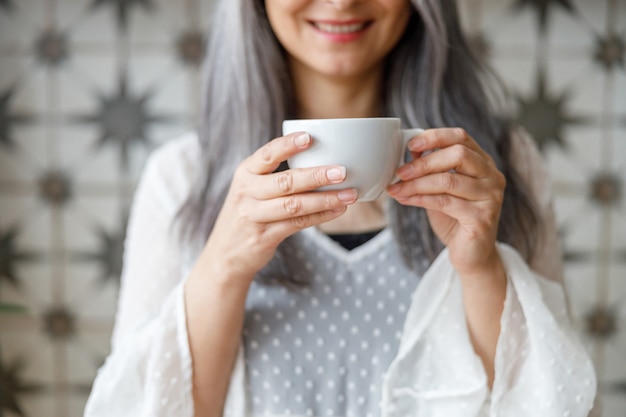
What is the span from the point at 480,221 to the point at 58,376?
1.45m

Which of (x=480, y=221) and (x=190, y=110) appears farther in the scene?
(x=190, y=110)

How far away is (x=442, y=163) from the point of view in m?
0.70

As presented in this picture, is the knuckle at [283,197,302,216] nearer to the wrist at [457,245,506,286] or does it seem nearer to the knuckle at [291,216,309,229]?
the knuckle at [291,216,309,229]

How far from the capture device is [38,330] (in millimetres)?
1782

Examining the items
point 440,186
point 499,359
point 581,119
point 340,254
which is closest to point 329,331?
point 340,254

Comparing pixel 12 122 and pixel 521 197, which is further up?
pixel 12 122

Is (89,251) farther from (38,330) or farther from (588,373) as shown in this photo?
(588,373)

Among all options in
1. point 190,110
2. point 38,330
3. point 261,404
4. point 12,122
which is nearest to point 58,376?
point 38,330

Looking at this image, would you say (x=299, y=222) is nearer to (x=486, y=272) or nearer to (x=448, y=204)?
(x=448, y=204)

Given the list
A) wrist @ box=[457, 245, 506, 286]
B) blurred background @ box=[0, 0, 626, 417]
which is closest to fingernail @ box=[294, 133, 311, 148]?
wrist @ box=[457, 245, 506, 286]

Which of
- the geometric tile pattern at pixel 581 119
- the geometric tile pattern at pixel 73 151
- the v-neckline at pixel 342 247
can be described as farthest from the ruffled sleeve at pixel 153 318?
the geometric tile pattern at pixel 581 119

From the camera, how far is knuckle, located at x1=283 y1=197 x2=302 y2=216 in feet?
2.21

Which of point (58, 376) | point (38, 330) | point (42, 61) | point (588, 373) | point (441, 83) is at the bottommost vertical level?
point (58, 376)

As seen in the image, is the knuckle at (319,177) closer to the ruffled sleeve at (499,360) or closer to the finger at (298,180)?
the finger at (298,180)
